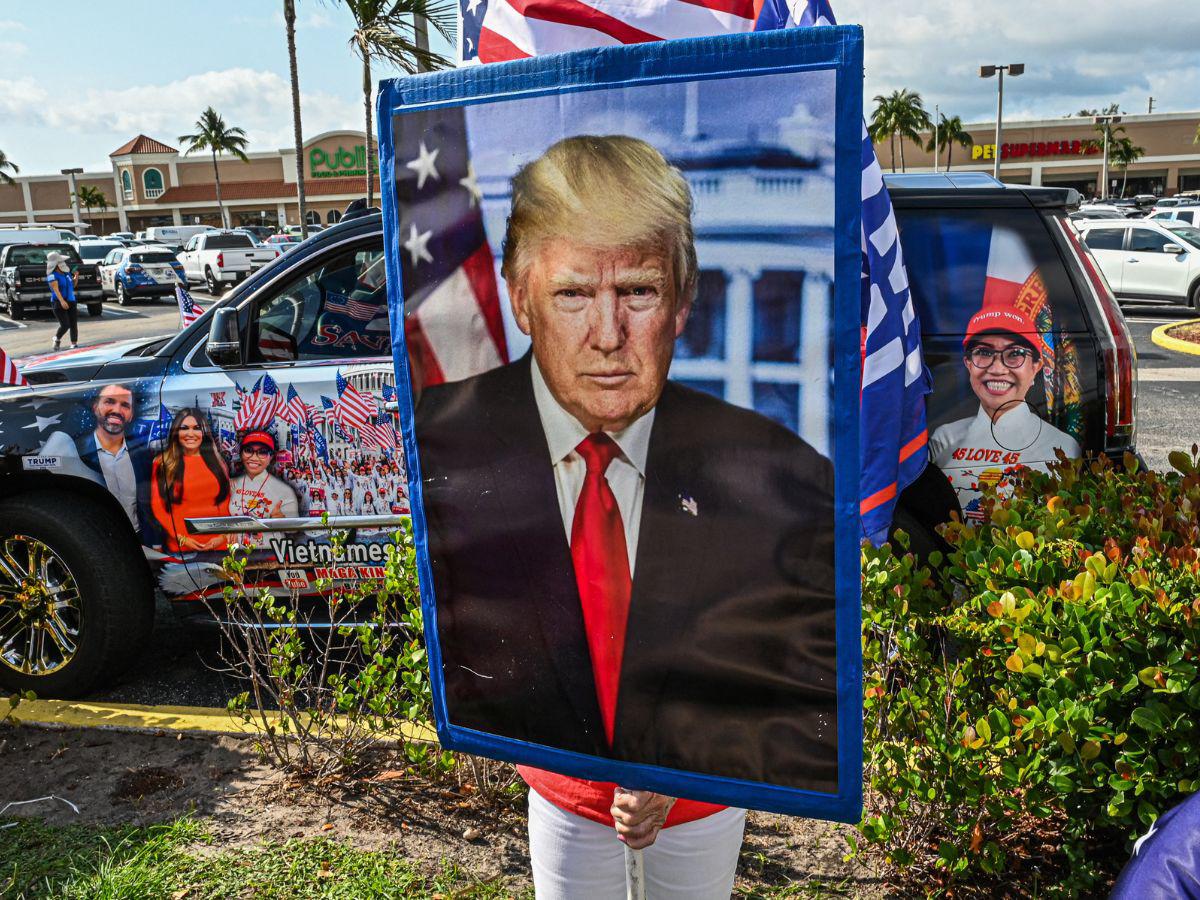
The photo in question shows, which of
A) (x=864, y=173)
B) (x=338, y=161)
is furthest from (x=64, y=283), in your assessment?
(x=338, y=161)

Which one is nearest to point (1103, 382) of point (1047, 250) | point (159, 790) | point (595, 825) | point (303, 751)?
point (1047, 250)

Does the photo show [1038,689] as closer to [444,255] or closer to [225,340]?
[444,255]

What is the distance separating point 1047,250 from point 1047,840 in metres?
2.50

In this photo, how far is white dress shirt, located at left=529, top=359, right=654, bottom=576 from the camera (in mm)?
1720

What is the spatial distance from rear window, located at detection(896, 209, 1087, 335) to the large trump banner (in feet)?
10.2

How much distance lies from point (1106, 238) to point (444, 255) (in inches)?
894

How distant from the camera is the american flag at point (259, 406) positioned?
181 inches

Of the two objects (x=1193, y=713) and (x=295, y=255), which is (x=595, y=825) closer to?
(x=1193, y=713)

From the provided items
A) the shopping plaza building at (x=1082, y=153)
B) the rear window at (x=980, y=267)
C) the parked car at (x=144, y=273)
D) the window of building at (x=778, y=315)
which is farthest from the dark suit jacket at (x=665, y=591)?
the shopping plaza building at (x=1082, y=153)

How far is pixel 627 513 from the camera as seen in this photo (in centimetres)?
175

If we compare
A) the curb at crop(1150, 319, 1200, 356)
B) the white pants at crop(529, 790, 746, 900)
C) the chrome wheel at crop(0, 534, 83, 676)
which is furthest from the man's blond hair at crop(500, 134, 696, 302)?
the curb at crop(1150, 319, 1200, 356)

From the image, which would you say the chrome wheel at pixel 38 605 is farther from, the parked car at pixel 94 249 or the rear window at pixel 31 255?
the parked car at pixel 94 249

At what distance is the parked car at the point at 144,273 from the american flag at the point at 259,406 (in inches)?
1216

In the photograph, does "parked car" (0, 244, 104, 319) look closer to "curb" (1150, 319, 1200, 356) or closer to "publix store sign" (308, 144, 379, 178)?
"curb" (1150, 319, 1200, 356)
